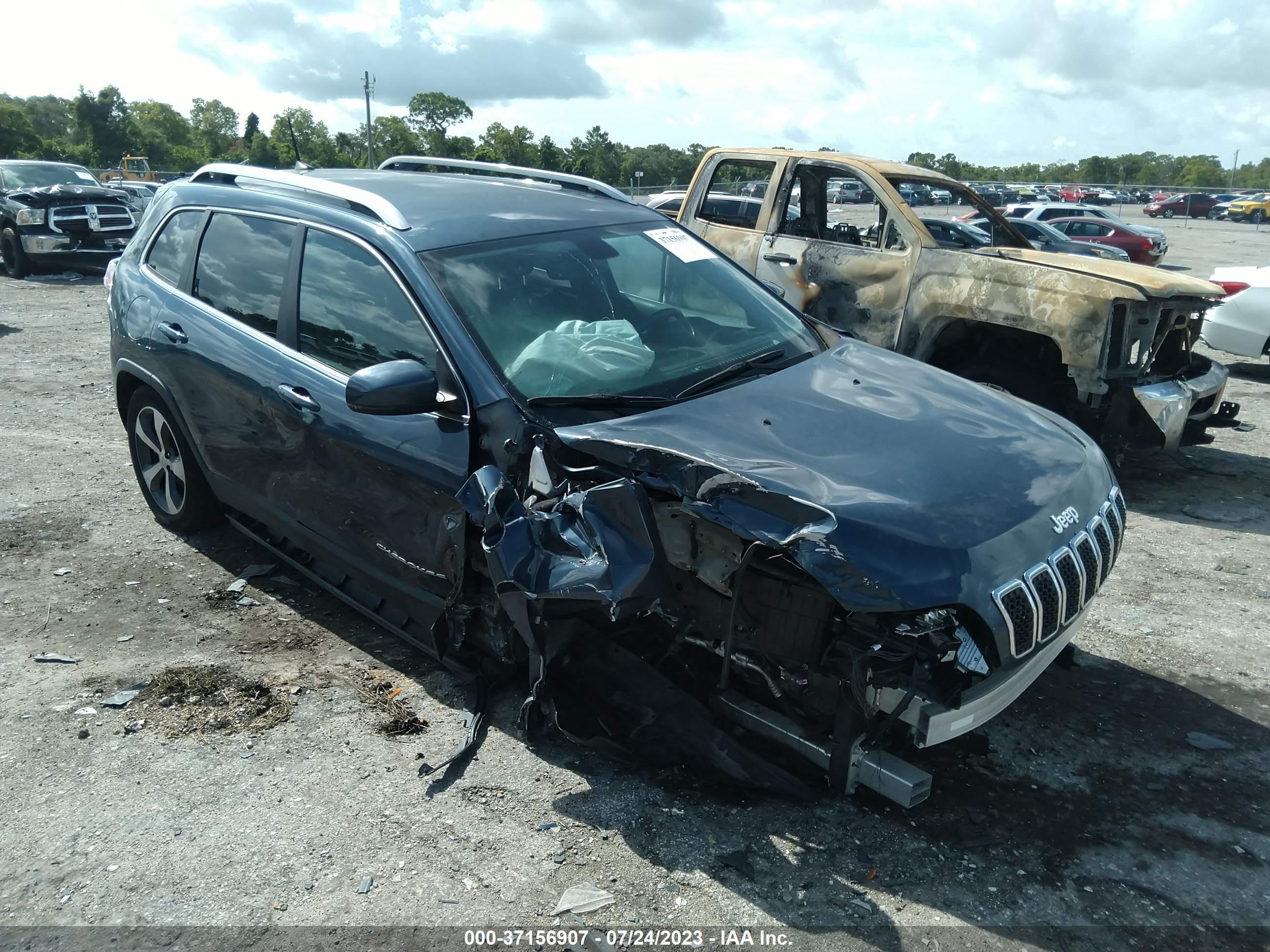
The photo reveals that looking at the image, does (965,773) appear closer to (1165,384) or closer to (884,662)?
(884,662)

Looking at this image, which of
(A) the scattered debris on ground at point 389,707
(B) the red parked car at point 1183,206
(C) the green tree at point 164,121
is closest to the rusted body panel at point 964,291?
(A) the scattered debris on ground at point 389,707

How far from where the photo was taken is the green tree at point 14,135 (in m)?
71.8

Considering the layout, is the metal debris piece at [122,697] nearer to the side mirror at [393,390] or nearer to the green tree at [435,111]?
the side mirror at [393,390]

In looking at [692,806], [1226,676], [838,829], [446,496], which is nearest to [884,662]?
[838,829]

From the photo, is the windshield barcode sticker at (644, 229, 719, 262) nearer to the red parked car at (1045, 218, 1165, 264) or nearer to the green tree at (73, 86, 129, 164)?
the red parked car at (1045, 218, 1165, 264)

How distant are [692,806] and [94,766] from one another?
209cm

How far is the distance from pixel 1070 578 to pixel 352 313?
2.77 metres

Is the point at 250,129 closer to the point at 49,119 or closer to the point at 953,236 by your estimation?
the point at 49,119

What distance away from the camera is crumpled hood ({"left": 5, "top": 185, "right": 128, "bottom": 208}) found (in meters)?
16.5

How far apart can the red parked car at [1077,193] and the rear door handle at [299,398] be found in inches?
2169

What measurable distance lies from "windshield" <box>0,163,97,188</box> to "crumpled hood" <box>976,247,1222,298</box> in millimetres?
16906

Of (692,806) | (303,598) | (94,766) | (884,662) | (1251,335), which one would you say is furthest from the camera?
(1251,335)

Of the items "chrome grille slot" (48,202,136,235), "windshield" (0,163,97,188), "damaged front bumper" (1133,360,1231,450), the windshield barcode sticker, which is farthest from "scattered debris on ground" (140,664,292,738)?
"windshield" (0,163,97,188)

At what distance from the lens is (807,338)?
431 cm
